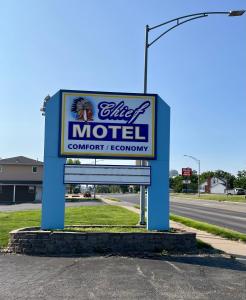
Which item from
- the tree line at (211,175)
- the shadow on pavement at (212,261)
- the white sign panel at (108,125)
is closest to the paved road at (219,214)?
the white sign panel at (108,125)

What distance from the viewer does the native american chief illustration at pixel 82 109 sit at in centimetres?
1492

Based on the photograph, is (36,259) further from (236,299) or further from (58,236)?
(236,299)

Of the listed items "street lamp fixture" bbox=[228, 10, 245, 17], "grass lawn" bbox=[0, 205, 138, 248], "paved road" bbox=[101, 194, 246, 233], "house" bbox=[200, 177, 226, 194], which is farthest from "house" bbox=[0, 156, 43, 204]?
"house" bbox=[200, 177, 226, 194]

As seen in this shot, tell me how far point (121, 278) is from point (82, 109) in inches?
263

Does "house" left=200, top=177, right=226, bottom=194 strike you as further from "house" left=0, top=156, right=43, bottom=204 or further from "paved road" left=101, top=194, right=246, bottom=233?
"paved road" left=101, top=194, right=246, bottom=233

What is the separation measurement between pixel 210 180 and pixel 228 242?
16248 cm

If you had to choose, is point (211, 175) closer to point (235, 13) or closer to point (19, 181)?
point (19, 181)

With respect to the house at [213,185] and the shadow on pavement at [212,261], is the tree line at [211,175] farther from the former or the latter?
the shadow on pavement at [212,261]

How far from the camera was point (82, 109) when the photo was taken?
49.1 ft

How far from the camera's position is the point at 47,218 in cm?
1441

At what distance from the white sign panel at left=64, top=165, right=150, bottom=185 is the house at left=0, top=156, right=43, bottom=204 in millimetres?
48357

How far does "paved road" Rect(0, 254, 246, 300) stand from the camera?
26.8 feet

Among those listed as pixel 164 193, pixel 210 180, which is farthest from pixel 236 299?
pixel 210 180

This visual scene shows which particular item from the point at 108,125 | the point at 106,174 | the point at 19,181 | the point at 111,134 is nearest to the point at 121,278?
the point at 106,174
